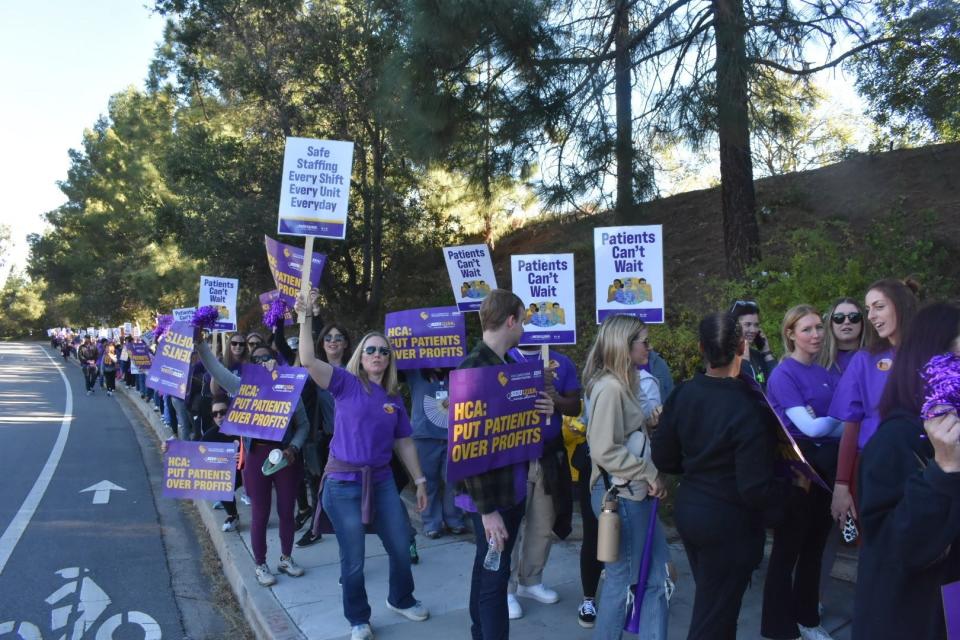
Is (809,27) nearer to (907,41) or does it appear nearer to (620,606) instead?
(907,41)

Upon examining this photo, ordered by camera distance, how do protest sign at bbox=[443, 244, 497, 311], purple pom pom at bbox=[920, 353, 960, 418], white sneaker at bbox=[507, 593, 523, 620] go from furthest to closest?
protest sign at bbox=[443, 244, 497, 311] < white sneaker at bbox=[507, 593, 523, 620] < purple pom pom at bbox=[920, 353, 960, 418]

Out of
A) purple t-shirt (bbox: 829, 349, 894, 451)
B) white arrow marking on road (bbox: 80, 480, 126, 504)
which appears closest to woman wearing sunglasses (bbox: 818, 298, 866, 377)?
purple t-shirt (bbox: 829, 349, 894, 451)

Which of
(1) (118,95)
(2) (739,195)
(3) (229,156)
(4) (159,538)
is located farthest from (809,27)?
(1) (118,95)

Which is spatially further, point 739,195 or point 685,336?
point 739,195

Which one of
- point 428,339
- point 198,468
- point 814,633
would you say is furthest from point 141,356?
point 814,633

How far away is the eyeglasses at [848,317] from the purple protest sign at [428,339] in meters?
3.21

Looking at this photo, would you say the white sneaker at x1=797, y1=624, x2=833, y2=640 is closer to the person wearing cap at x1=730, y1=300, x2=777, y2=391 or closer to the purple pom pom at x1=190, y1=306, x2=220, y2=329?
the person wearing cap at x1=730, y1=300, x2=777, y2=391

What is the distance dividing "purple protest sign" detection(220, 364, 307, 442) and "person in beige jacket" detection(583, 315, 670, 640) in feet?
8.93

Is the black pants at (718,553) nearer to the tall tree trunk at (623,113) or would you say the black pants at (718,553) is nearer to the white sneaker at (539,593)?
the white sneaker at (539,593)

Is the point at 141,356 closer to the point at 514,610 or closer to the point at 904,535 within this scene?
the point at 514,610

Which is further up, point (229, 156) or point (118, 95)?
point (118, 95)

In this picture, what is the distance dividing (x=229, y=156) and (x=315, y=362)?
14.3 meters

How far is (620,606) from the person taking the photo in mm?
3729

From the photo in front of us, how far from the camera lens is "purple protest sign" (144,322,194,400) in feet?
22.1
